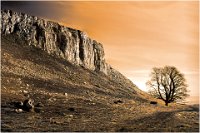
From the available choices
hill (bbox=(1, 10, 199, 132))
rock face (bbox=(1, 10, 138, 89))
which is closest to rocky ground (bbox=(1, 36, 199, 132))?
hill (bbox=(1, 10, 199, 132))

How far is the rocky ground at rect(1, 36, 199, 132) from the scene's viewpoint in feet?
90.6

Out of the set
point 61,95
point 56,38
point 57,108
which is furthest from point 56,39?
point 57,108

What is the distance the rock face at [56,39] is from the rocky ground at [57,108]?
4.87m

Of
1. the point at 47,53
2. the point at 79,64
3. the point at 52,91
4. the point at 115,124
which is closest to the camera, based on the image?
the point at 115,124

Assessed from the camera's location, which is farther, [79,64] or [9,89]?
[79,64]

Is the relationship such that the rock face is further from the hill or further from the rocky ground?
the rocky ground

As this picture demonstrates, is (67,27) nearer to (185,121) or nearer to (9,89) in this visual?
(9,89)

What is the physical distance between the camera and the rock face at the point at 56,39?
89.3 m

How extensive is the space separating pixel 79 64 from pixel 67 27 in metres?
13.0

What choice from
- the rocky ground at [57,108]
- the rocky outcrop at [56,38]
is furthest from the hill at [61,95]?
the rocky outcrop at [56,38]

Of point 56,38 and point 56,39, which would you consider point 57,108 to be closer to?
point 56,39

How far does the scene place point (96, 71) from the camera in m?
112

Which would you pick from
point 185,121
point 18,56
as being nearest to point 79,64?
point 18,56

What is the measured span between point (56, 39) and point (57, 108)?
6433cm
